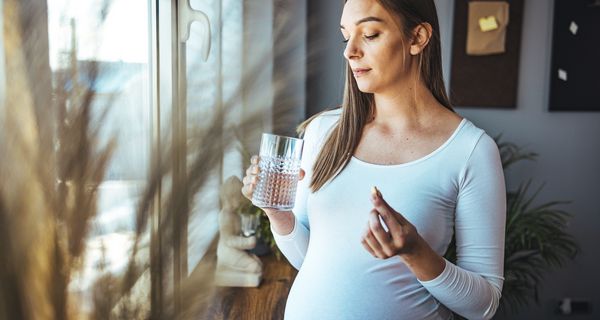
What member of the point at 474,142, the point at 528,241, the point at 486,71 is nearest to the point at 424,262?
the point at 474,142

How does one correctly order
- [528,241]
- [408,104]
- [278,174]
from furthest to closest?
[528,241] → [408,104] → [278,174]

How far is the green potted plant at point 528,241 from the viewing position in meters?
2.79

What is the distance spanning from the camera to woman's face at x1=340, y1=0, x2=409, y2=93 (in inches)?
38.2

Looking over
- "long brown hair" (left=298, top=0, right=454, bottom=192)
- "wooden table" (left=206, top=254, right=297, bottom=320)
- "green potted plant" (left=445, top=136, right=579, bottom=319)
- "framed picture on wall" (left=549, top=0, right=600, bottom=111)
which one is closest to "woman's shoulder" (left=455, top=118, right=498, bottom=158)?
"long brown hair" (left=298, top=0, right=454, bottom=192)

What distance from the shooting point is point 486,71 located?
3.03 m

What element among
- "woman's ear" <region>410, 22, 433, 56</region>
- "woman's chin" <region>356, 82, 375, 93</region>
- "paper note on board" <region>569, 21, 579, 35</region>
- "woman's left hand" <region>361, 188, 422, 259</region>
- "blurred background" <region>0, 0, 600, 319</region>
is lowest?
"woman's left hand" <region>361, 188, 422, 259</region>

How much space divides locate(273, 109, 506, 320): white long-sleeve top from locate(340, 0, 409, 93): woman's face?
0.16 m

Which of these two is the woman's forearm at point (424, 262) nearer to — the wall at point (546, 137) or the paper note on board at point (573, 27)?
the wall at point (546, 137)

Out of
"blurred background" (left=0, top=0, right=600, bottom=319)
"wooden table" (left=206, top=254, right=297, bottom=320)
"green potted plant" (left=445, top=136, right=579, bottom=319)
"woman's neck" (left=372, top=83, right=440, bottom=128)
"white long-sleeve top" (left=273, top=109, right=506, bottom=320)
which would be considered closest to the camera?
"blurred background" (left=0, top=0, right=600, bottom=319)

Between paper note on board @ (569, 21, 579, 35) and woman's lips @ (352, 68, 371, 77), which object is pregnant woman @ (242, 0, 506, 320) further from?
paper note on board @ (569, 21, 579, 35)

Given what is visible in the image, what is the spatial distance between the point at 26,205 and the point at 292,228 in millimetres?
848

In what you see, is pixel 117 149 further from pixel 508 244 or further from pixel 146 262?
pixel 508 244

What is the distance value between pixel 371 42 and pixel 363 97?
0.16 metres

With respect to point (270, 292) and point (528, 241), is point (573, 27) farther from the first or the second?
point (270, 292)
